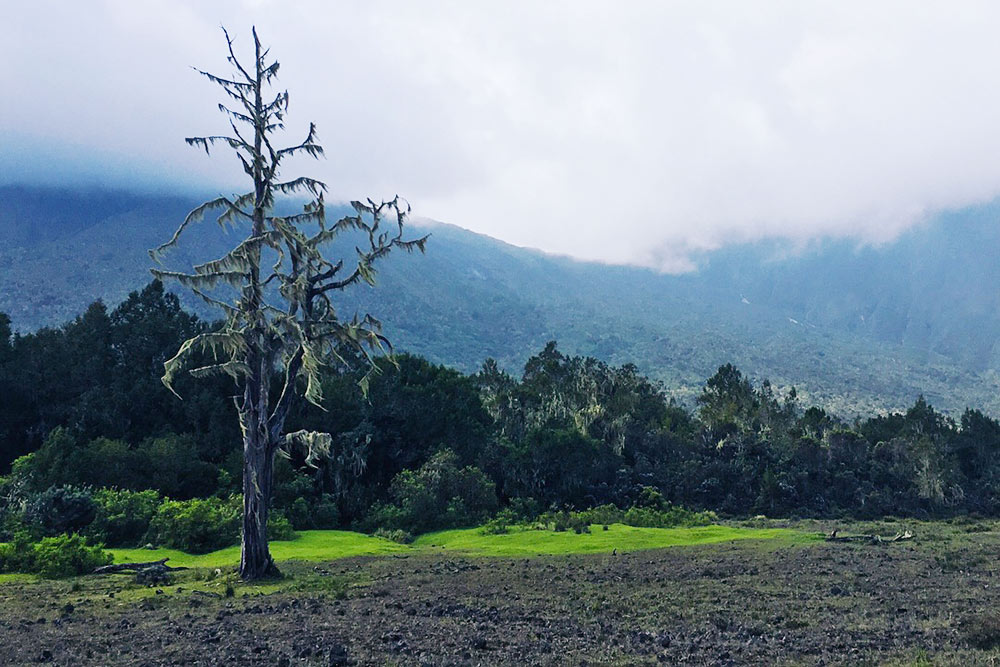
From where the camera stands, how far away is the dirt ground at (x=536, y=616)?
935 cm

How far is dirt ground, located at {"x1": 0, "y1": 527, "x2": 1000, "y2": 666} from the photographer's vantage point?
9.35 meters

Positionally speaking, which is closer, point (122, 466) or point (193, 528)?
point (193, 528)

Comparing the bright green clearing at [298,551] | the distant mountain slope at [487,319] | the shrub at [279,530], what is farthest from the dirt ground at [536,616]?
the distant mountain slope at [487,319]

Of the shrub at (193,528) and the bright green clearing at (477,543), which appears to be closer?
the bright green clearing at (477,543)

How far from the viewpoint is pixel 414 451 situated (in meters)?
36.1

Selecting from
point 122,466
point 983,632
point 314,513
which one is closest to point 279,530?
point 314,513

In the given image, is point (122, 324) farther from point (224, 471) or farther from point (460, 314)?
point (460, 314)

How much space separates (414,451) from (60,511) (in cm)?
1655

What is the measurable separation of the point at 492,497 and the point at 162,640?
2280 centimetres

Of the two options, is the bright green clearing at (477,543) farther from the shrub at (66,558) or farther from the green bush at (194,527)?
the shrub at (66,558)

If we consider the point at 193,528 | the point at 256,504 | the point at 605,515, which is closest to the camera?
the point at 256,504

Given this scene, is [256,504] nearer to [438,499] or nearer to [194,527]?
[194,527]

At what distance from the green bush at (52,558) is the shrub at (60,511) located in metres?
3.70

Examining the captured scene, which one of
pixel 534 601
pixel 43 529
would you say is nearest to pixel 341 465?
pixel 43 529
